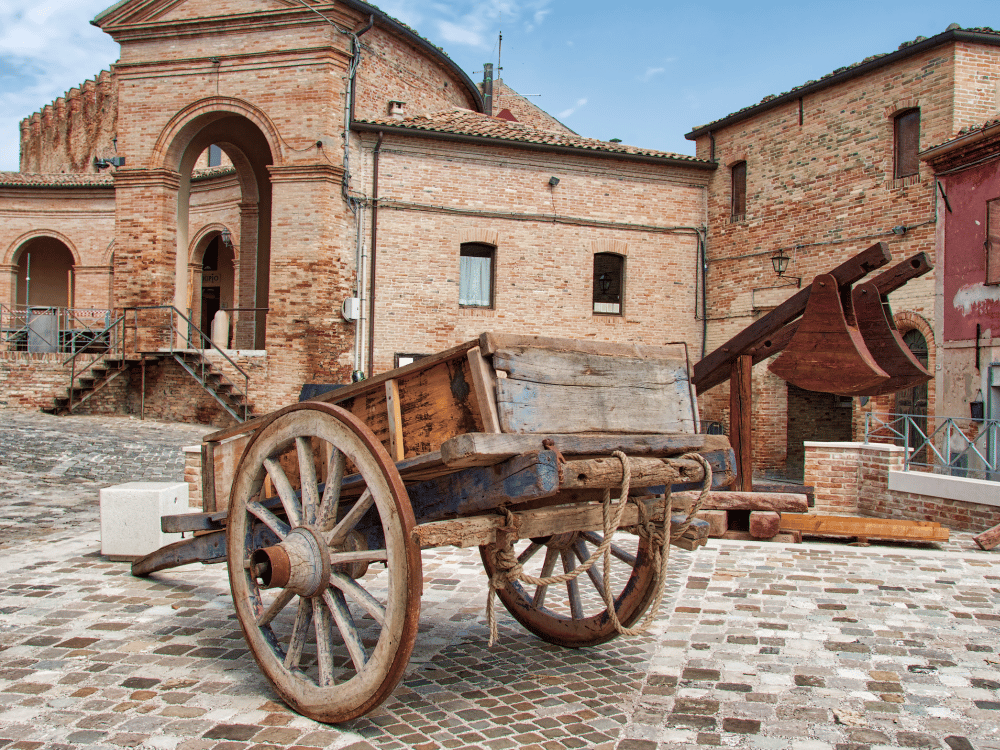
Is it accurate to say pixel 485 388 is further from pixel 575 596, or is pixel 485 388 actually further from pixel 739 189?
pixel 739 189

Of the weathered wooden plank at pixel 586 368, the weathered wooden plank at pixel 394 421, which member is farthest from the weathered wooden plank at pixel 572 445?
the weathered wooden plank at pixel 394 421

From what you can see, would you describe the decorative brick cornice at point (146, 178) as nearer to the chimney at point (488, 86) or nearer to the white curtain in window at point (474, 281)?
the white curtain in window at point (474, 281)

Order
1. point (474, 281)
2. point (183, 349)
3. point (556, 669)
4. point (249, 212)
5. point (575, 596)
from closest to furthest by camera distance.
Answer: point (556, 669) → point (575, 596) → point (183, 349) → point (474, 281) → point (249, 212)

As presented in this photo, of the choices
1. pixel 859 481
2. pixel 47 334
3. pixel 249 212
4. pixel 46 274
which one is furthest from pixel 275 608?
pixel 46 274

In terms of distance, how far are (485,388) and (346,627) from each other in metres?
1.13

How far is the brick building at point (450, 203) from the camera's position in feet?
52.4

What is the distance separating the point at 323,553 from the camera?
3.20 metres

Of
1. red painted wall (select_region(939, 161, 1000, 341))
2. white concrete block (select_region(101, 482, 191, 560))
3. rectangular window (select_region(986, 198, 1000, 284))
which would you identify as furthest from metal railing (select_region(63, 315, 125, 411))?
rectangular window (select_region(986, 198, 1000, 284))

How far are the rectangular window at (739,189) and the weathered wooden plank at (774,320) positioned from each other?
11.1m

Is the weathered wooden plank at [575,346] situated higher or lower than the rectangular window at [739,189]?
lower

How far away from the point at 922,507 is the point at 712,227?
430 inches

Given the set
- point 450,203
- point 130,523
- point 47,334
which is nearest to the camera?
point 130,523

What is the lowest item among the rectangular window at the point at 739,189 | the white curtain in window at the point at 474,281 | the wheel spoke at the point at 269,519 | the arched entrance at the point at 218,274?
the wheel spoke at the point at 269,519

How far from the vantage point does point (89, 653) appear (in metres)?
4.05
